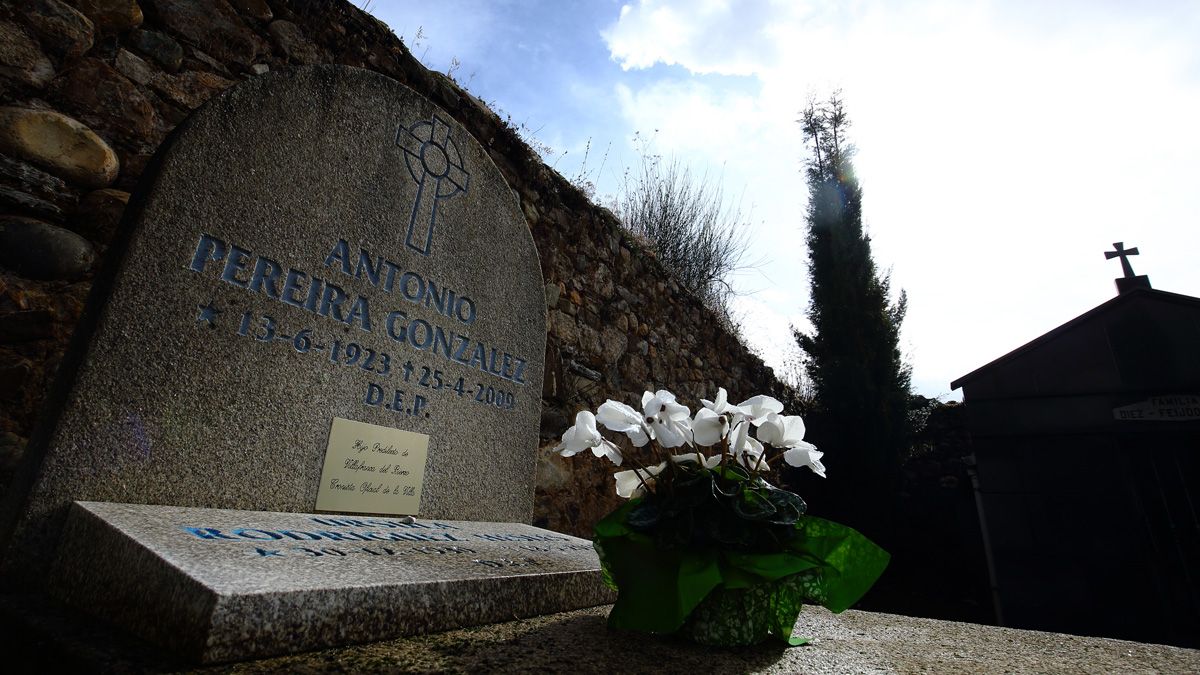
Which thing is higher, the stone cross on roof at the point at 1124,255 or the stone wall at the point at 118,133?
Answer: the stone cross on roof at the point at 1124,255

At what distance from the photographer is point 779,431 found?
3.99 feet

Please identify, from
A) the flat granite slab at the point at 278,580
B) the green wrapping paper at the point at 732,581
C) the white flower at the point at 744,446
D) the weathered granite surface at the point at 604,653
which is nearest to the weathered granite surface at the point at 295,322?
the flat granite slab at the point at 278,580

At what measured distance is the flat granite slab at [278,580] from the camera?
2.61ft

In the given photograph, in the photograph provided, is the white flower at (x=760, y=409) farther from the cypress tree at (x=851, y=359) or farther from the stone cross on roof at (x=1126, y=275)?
the stone cross on roof at (x=1126, y=275)

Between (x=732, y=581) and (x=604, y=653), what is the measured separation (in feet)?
0.93

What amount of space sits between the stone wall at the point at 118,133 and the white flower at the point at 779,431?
1.61 metres

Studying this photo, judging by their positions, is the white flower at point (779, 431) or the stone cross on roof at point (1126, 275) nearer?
the white flower at point (779, 431)

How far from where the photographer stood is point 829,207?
9719 mm

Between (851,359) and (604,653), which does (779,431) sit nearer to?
(604,653)

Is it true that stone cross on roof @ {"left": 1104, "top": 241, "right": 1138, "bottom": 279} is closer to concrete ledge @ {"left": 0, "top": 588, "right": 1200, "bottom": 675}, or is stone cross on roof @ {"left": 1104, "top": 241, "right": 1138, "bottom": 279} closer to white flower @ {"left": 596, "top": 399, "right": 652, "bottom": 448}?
concrete ledge @ {"left": 0, "top": 588, "right": 1200, "bottom": 675}

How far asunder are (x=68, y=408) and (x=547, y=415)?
2.13 meters

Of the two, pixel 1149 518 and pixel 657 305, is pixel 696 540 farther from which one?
pixel 1149 518

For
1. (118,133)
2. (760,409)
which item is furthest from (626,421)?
(118,133)

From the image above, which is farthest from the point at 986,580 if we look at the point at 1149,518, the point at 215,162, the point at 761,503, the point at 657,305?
the point at 215,162
